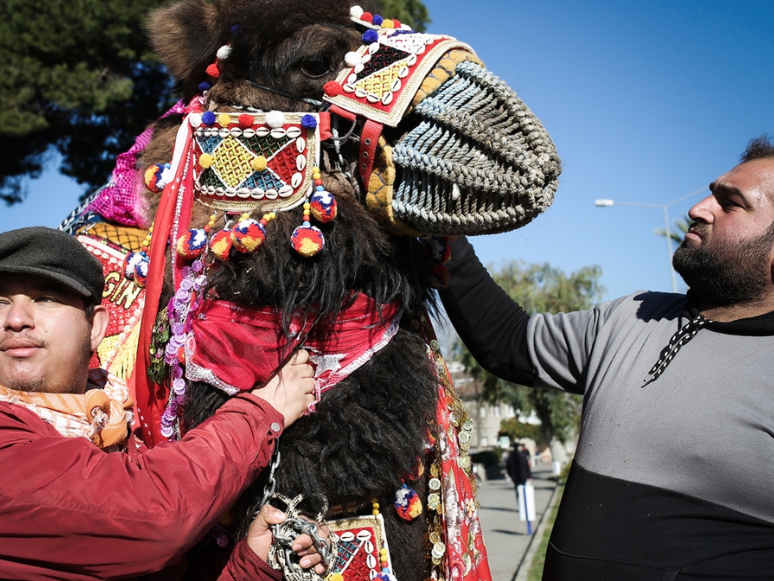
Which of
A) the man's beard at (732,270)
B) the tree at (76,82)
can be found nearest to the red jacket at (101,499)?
the man's beard at (732,270)

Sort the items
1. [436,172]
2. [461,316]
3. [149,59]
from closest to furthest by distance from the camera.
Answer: [436,172], [461,316], [149,59]

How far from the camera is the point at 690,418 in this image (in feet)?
6.74

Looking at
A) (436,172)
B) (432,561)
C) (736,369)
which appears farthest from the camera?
(432,561)

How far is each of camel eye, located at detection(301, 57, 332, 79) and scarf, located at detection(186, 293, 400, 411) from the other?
652mm

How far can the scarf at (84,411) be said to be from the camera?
1868 mm

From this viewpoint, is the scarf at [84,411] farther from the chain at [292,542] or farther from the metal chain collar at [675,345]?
the metal chain collar at [675,345]

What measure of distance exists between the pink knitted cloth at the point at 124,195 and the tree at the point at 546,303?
24.8m

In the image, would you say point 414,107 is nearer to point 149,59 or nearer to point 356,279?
point 356,279

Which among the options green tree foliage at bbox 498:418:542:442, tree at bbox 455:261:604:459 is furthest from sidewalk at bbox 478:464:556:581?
green tree foliage at bbox 498:418:542:442

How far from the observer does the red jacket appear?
62.8 inches

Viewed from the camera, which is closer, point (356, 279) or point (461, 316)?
point (356, 279)

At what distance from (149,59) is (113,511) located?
8.90 metres

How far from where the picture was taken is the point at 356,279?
→ 2.09 meters

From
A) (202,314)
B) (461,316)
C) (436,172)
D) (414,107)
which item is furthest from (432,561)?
(414,107)
